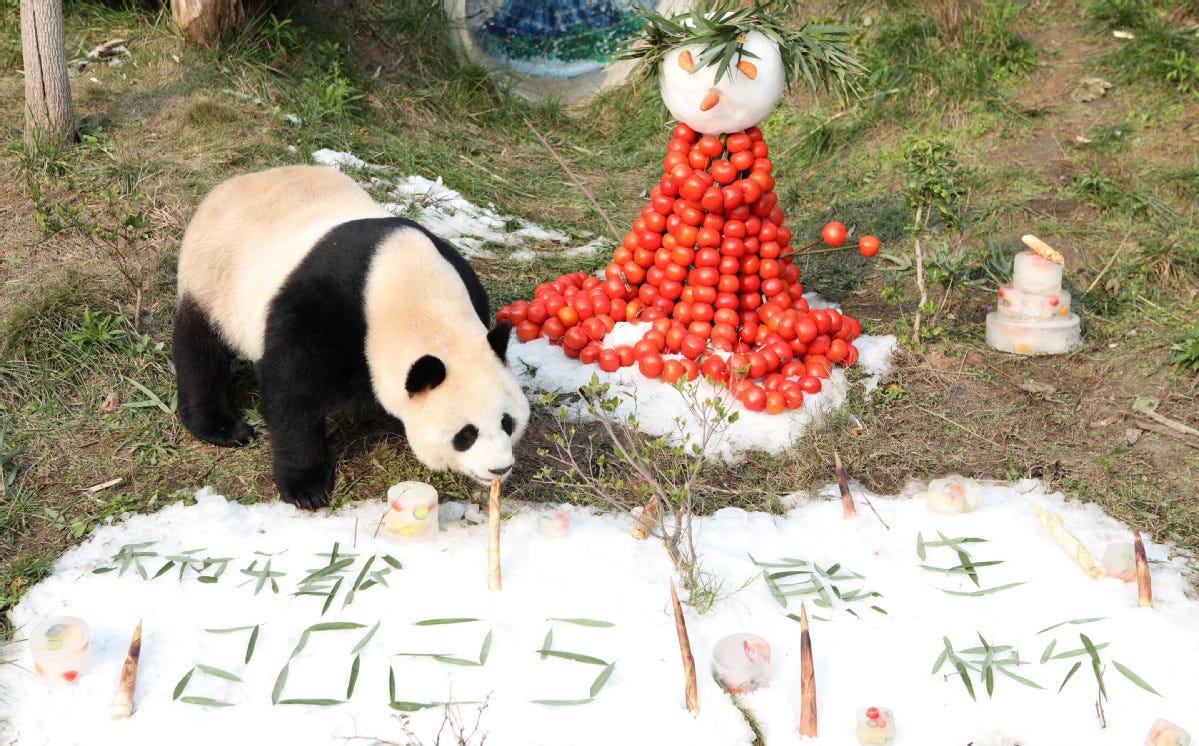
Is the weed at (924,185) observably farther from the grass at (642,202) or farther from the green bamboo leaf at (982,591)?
the green bamboo leaf at (982,591)

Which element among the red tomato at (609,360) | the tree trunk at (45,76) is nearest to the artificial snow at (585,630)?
the red tomato at (609,360)

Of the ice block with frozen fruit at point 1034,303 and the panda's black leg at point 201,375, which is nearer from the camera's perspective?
the panda's black leg at point 201,375

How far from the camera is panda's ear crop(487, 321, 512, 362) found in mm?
3213

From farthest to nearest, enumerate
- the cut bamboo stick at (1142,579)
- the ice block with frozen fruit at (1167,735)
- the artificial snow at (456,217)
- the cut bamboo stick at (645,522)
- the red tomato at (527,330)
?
the artificial snow at (456,217) → the red tomato at (527,330) → the cut bamboo stick at (645,522) → the cut bamboo stick at (1142,579) → the ice block with frozen fruit at (1167,735)

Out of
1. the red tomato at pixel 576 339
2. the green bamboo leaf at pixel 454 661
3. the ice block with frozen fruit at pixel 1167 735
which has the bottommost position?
the red tomato at pixel 576 339

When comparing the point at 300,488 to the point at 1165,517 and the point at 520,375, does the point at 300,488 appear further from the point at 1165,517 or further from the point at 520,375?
the point at 1165,517

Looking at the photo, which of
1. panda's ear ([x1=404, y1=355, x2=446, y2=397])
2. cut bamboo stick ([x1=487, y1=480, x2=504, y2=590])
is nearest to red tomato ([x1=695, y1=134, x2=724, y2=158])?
panda's ear ([x1=404, y1=355, x2=446, y2=397])

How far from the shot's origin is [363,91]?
266 inches

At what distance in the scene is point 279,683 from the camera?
2719 mm

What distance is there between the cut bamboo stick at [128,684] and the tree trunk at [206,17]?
4722 millimetres

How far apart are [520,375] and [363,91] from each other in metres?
3.28

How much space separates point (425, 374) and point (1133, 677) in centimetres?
213

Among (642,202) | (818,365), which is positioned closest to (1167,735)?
(818,365)

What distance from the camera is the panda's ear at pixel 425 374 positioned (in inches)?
120
